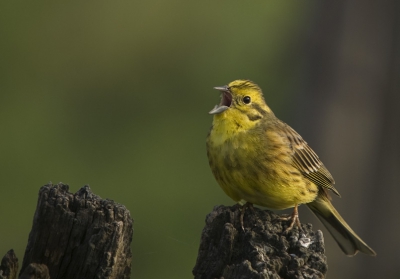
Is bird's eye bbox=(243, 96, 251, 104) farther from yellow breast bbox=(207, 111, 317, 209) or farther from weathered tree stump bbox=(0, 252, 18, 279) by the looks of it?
weathered tree stump bbox=(0, 252, 18, 279)

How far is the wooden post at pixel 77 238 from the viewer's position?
4898 mm

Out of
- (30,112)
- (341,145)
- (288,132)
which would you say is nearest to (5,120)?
(30,112)

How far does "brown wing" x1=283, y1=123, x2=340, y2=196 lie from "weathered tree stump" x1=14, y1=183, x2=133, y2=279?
2306 millimetres

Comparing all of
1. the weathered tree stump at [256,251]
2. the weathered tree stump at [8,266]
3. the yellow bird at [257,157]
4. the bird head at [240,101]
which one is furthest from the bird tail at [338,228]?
the weathered tree stump at [8,266]

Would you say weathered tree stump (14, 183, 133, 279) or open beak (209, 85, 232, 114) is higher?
open beak (209, 85, 232, 114)

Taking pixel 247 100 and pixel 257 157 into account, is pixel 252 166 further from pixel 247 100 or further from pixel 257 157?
pixel 247 100

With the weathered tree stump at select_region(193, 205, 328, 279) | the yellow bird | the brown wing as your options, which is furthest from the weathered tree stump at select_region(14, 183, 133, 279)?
the brown wing

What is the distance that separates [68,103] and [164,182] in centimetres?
185

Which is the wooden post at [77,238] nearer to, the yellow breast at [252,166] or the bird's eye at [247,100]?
the yellow breast at [252,166]

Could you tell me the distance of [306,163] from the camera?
23.3 ft

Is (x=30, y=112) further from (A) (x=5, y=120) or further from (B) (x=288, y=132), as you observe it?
(B) (x=288, y=132)

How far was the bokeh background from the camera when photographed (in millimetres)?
9797

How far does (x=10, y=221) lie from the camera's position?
36.3ft

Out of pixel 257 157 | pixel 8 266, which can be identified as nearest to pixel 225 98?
pixel 257 157
